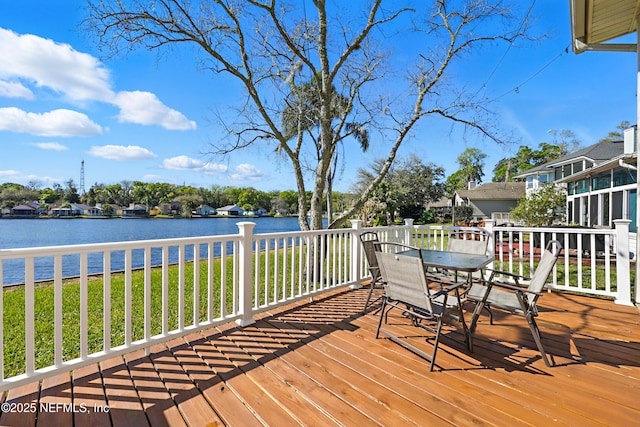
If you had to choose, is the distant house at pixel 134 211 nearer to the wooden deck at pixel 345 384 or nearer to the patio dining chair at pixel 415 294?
the wooden deck at pixel 345 384

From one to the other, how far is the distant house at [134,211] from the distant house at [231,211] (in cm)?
750

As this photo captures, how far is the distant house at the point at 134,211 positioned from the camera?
99.1 ft

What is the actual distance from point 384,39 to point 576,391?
6.95 m

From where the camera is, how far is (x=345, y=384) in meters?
2.00

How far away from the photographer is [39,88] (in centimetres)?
1092

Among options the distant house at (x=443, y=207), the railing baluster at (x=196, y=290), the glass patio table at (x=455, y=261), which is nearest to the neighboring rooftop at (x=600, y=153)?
the distant house at (x=443, y=207)

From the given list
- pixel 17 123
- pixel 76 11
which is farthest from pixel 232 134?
pixel 17 123

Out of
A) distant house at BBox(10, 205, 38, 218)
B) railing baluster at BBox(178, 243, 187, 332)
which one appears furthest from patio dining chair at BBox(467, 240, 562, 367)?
distant house at BBox(10, 205, 38, 218)

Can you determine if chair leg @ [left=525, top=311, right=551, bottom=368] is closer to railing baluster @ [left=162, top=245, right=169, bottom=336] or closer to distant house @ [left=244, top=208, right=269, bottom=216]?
railing baluster @ [left=162, top=245, right=169, bottom=336]

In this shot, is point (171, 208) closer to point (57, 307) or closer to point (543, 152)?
point (57, 307)

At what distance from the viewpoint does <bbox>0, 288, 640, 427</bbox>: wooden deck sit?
5.48 feet

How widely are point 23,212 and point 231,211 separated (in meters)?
16.9

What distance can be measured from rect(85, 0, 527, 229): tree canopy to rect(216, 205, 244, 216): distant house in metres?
26.9

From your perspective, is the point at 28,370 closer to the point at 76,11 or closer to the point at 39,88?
the point at 76,11
